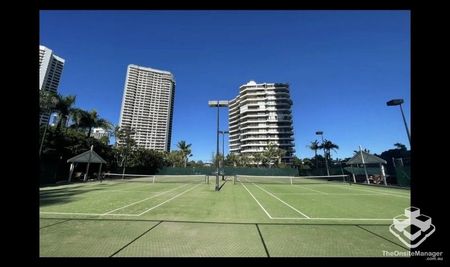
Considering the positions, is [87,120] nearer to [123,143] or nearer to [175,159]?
[123,143]

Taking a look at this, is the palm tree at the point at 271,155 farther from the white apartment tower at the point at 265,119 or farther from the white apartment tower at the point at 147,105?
the white apartment tower at the point at 147,105

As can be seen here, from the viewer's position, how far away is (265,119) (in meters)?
133

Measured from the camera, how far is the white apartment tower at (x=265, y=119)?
130 metres

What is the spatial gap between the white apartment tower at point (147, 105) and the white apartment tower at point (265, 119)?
179ft

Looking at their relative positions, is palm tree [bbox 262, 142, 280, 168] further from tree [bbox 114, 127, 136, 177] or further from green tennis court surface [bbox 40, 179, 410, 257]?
green tennis court surface [bbox 40, 179, 410, 257]

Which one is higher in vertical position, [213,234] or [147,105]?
[147,105]

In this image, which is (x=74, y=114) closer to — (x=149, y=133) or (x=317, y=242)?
(x=317, y=242)

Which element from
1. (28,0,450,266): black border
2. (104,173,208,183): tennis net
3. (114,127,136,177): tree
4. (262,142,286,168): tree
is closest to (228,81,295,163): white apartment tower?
(262,142,286,168): tree

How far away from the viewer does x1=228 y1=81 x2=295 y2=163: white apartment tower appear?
129500 mm

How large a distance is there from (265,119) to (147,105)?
7914 cm
